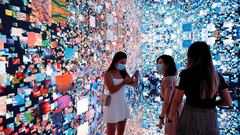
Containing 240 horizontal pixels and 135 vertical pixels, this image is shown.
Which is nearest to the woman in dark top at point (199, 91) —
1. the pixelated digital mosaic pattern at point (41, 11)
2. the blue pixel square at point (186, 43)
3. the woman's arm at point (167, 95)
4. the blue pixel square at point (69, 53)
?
the woman's arm at point (167, 95)

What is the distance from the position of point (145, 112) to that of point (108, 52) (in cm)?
163

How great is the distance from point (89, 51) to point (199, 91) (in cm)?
114

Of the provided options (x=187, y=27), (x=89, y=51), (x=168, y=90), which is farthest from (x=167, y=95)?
(x=187, y=27)

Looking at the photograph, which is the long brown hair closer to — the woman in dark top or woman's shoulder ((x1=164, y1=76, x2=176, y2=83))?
the woman in dark top

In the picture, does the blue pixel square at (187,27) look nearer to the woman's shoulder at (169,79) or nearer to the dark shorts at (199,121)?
the woman's shoulder at (169,79)

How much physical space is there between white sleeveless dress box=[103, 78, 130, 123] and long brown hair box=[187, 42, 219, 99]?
92 centimetres

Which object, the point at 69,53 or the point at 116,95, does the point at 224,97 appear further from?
the point at 69,53

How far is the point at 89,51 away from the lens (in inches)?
85.4

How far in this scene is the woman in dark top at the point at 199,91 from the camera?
1513 mm

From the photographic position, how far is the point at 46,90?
5.10 feet

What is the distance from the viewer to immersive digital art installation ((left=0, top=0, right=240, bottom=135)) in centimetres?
130

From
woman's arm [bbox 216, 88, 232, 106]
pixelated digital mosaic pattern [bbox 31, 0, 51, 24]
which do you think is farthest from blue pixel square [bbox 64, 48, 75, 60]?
woman's arm [bbox 216, 88, 232, 106]

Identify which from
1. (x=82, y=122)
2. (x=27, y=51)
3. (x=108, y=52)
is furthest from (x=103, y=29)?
(x=27, y=51)

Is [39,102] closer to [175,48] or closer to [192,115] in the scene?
[192,115]
